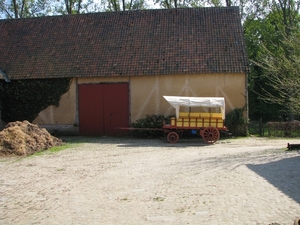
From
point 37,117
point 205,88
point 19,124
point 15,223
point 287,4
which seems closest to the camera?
point 15,223

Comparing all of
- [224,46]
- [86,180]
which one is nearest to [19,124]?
[86,180]

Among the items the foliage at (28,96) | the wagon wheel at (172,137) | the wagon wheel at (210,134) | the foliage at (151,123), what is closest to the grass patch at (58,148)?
the foliage at (151,123)

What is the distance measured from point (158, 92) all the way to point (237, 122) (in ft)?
13.3

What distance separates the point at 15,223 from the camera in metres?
6.13

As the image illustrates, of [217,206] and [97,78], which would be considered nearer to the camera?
[217,206]

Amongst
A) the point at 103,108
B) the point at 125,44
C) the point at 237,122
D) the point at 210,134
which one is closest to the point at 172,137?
the point at 210,134

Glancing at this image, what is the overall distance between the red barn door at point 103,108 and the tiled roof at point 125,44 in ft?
2.70

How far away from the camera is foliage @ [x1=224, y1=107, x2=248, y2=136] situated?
18.4 m

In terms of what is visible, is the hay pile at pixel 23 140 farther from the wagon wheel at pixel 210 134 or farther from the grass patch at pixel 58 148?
the wagon wheel at pixel 210 134

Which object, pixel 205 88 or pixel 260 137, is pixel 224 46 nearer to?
pixel 205 88

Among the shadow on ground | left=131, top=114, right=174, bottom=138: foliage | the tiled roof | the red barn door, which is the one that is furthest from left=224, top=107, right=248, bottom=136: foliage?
the shadow on ground

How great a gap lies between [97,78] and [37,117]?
3771 millimetres

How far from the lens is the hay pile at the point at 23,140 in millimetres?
13258

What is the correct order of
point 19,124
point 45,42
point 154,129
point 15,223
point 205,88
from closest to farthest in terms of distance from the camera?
point 15,223 < point 19,124 < point 154,129 < point 205,88 < point 45,42
